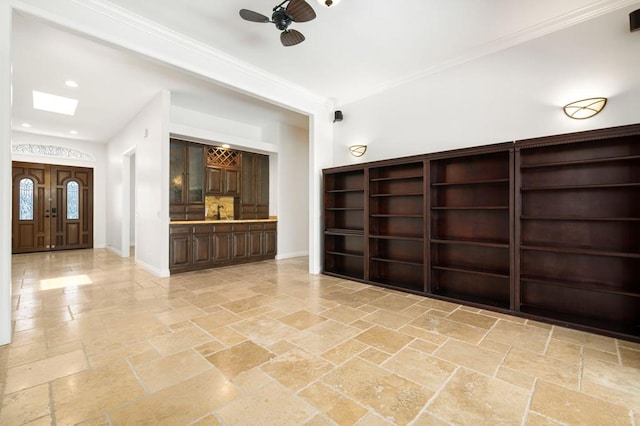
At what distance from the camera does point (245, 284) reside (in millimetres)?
4512

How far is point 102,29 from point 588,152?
5092 mm

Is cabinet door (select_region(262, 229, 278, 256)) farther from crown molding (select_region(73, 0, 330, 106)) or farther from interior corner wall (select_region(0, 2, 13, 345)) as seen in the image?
interior corner wall (select_region(0, 2, 13, 345))

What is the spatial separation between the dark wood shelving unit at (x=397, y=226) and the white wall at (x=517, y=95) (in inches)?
15.6

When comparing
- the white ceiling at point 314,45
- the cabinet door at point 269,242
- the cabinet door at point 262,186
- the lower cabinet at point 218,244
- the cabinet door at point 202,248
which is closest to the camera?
the white ceiling at point 314,45

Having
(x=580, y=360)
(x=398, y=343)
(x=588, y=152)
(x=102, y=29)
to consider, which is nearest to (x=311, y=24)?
(x=102, y=29)

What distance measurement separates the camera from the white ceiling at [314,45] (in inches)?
116

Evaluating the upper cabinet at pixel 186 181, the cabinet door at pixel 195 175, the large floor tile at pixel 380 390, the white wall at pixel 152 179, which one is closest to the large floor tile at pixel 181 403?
the large floor tile at pixel 380 390

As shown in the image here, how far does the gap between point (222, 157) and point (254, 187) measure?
1013mm

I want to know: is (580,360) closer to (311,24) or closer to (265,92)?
(311,24)

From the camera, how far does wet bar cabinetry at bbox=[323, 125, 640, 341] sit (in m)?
2.76

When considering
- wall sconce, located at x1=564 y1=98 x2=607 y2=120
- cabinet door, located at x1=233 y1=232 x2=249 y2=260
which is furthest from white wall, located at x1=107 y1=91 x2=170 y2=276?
wall sconce, located at x1=564 y1=98 x2=607 y2=120

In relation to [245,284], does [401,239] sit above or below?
above

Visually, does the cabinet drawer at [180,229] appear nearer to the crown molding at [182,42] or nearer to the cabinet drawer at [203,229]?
the cabinet drawer at [203,229]

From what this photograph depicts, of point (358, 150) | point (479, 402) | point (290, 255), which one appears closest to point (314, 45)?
point (358, 150)
